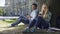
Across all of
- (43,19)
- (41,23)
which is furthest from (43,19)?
(41,23)

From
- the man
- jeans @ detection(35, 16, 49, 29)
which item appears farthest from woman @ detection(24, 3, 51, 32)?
the man

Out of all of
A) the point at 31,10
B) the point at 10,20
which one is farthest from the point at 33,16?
the point at 10,20

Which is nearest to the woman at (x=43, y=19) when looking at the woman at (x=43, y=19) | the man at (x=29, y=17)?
the woman at (x=43, y=19)

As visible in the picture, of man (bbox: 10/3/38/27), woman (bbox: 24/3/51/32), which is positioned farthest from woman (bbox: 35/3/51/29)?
man (bbox: 10/3/38/27)

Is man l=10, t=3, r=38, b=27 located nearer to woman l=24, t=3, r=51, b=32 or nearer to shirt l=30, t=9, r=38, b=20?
shirt l=30, t=9, r=38, b=20

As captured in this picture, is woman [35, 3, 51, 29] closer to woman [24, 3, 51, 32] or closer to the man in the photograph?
woman [24, 3, 51, 32]

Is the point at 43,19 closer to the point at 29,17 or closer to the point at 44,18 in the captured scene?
the point at 44,18

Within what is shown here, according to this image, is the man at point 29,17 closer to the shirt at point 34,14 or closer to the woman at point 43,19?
the shirt at point 34,14

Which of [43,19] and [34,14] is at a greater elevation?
[34,14]

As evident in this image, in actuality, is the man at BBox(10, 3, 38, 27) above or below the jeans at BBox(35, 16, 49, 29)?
above

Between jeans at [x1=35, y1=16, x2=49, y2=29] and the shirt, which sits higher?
the shirt

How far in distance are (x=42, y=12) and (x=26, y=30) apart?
569mm

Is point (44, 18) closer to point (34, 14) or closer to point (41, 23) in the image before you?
point (41, 23)

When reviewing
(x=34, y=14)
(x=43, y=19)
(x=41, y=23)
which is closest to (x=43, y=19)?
(x=43, y=19)
